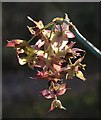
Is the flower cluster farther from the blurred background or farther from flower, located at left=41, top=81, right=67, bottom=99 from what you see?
the blurred background

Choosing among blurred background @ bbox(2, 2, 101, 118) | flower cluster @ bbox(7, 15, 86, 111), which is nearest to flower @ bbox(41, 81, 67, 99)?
flower cluster @ bbox(7, 15, 86, 111)

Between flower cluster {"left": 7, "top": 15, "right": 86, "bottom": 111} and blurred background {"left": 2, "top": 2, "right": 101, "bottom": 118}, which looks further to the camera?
blurred background {"left": 2, "top": 2, "right": 101, "bottom": 118}

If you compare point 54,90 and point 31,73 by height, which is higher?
point 54,90

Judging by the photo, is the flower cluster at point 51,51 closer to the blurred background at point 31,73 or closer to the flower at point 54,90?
the flower at point 54,90

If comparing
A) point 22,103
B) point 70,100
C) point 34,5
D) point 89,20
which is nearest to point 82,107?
point 70,100

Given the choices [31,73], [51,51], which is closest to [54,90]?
[51,51]

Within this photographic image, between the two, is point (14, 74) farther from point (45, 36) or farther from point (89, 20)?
point (45, 36)

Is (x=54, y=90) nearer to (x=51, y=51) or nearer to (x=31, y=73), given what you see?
(x=51, y=51)

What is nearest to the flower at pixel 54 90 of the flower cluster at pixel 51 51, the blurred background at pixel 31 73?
the flower cluster at pixel 51 51
